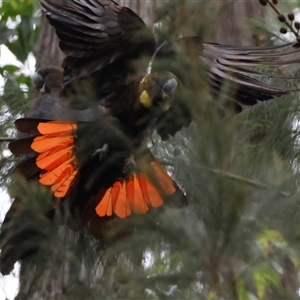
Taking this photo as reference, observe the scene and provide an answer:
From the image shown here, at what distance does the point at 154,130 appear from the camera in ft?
5.13

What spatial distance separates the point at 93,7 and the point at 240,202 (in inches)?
29.8

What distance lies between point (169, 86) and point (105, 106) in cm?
21

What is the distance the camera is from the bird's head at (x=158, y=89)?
151cm

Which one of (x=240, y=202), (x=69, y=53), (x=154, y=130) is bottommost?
(x=154, y=130)

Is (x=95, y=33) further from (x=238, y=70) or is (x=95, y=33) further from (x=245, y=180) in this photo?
(x=245, y=180)

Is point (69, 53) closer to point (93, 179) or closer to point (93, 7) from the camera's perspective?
point (93, 7)

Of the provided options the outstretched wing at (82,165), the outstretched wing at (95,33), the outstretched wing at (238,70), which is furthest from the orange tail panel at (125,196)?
the outstretched wing at (95,33)

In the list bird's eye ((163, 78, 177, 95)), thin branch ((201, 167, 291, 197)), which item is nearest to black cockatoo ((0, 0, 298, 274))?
bird's eye ((163, 78, 177, 95))

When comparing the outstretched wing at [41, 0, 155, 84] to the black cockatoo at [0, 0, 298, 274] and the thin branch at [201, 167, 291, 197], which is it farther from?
Result: the thin branch at [201, 167, 291, 197]

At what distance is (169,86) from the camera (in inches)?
59.0

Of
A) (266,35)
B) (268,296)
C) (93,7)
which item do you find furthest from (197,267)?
(266,35)

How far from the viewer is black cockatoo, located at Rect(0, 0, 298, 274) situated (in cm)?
149

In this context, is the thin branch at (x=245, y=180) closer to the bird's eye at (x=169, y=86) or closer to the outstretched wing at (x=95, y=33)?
the bird's eye at (x=169, y=86)

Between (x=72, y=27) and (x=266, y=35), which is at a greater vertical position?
(x=72, y=27)
